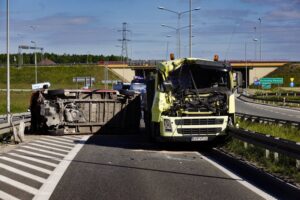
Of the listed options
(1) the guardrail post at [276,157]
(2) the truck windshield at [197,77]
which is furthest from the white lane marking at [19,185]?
(2) the truck windshield at [197,77]

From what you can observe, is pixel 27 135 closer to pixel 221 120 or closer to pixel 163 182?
pixel 221 120

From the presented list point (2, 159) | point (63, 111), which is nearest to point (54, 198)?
point (2, 159)

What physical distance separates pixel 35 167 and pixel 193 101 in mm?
5475

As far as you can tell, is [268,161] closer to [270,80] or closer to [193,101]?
[193,101]

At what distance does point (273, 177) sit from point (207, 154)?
529 cm

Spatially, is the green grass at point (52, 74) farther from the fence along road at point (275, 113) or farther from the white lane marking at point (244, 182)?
the white lane marking at point (244, 182)

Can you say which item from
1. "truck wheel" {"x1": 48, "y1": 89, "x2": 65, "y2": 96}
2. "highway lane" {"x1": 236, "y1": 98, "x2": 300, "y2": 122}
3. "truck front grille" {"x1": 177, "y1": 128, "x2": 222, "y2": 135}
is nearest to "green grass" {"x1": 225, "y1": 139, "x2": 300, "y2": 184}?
"truck front grille" {"x1": 177, "y1": 128, "x2": 222, "y2": 135}

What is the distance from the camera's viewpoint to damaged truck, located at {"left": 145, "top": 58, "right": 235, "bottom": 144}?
16.8 m

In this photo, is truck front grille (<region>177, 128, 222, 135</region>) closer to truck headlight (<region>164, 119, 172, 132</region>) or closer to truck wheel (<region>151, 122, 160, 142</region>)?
truck headlight (<region>164, 119, 172, 132</region>)

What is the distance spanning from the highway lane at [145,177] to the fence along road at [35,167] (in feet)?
0.83

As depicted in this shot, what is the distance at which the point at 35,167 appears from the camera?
13.2 meters

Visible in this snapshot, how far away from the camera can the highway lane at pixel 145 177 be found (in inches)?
383

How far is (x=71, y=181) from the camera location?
36.8 feet

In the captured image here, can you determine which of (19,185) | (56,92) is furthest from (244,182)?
(56,92)
